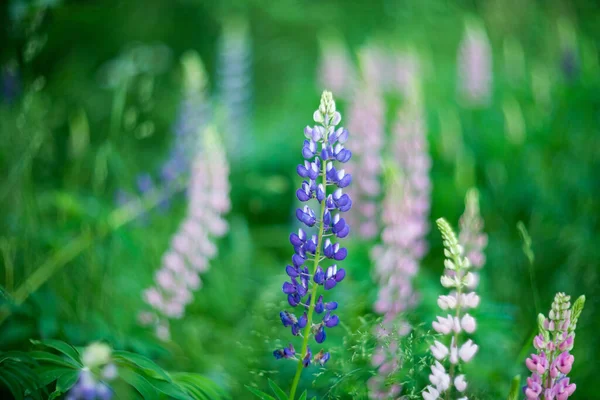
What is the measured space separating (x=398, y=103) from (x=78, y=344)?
12.3 ft

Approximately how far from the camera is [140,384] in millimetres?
1488

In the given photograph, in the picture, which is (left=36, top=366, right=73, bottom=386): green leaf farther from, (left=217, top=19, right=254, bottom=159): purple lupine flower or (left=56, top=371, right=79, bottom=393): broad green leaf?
(left=217, top=19, right=254, bottom=159): purple lupine flower

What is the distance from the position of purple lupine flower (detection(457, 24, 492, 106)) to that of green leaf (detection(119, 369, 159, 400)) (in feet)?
15.3

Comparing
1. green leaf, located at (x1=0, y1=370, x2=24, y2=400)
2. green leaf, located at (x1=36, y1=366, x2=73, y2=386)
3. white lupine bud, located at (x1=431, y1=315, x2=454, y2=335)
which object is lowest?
green leaf, located at (x1=36, y1=366, x2=73, y2=386)

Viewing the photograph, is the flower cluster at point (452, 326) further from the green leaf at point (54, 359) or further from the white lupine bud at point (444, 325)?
the green leaf at point (54, 359)

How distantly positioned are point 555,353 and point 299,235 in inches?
31.2

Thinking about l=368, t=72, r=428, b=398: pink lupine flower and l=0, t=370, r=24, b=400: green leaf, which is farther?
l=368, t=72, r=428, b=398: pink lupine flower

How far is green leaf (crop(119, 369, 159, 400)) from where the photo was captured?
1.47 metres

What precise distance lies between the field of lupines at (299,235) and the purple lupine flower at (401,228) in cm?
2

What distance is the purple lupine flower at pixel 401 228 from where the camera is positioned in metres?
2.45

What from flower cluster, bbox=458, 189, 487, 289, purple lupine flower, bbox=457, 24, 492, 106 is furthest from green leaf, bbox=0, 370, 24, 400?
purple lupine flower, bbox=457, 24, 492, 106

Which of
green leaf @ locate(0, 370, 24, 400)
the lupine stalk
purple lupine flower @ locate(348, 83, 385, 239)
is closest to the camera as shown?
green leaf @ locate(0, 370, 24, 400)

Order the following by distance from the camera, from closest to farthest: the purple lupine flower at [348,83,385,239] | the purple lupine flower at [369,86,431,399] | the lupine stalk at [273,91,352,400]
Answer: the lupine stalk at [273,91,352,400] < the purple lupine flower at [369,86,431,399] < the purple lupine flower at [348,83,385,239]

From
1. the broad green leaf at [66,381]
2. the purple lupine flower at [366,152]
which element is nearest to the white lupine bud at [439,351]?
the broad green leaf at [66,381]
